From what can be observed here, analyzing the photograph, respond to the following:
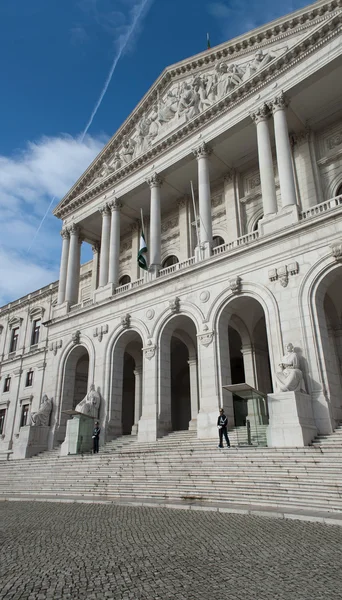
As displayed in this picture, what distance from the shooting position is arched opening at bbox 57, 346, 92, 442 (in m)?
26.4

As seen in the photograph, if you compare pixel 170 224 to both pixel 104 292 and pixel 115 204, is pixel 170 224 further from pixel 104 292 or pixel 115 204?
pixel 104 292

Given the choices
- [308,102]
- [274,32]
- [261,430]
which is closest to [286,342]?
[261,430]

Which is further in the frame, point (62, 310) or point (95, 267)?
point (95, 267)

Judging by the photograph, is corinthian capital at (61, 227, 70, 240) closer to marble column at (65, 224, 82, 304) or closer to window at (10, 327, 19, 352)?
marble column at (65, 224, 82, 304)

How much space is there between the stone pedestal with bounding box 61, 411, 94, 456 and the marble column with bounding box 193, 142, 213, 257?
10474 millimetres

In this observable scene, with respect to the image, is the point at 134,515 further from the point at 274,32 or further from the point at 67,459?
the point at 274,32

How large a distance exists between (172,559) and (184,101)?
25770mm

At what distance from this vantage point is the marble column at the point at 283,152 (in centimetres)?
1961

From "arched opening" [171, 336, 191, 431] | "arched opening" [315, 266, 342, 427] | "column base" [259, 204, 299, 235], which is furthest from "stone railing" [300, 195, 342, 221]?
"arched opening" [171, 336, 191, 431]

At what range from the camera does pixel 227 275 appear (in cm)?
2034

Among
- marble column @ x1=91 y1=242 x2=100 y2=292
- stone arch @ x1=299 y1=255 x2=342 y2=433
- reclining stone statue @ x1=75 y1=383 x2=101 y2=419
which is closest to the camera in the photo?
stone arch @ x1=299 y1=255 x2=342 y2=433

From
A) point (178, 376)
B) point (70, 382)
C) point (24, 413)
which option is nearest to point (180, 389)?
point (178, 376)

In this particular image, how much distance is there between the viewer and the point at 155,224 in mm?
26203

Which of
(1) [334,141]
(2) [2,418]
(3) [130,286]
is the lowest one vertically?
(2) [2,418]
